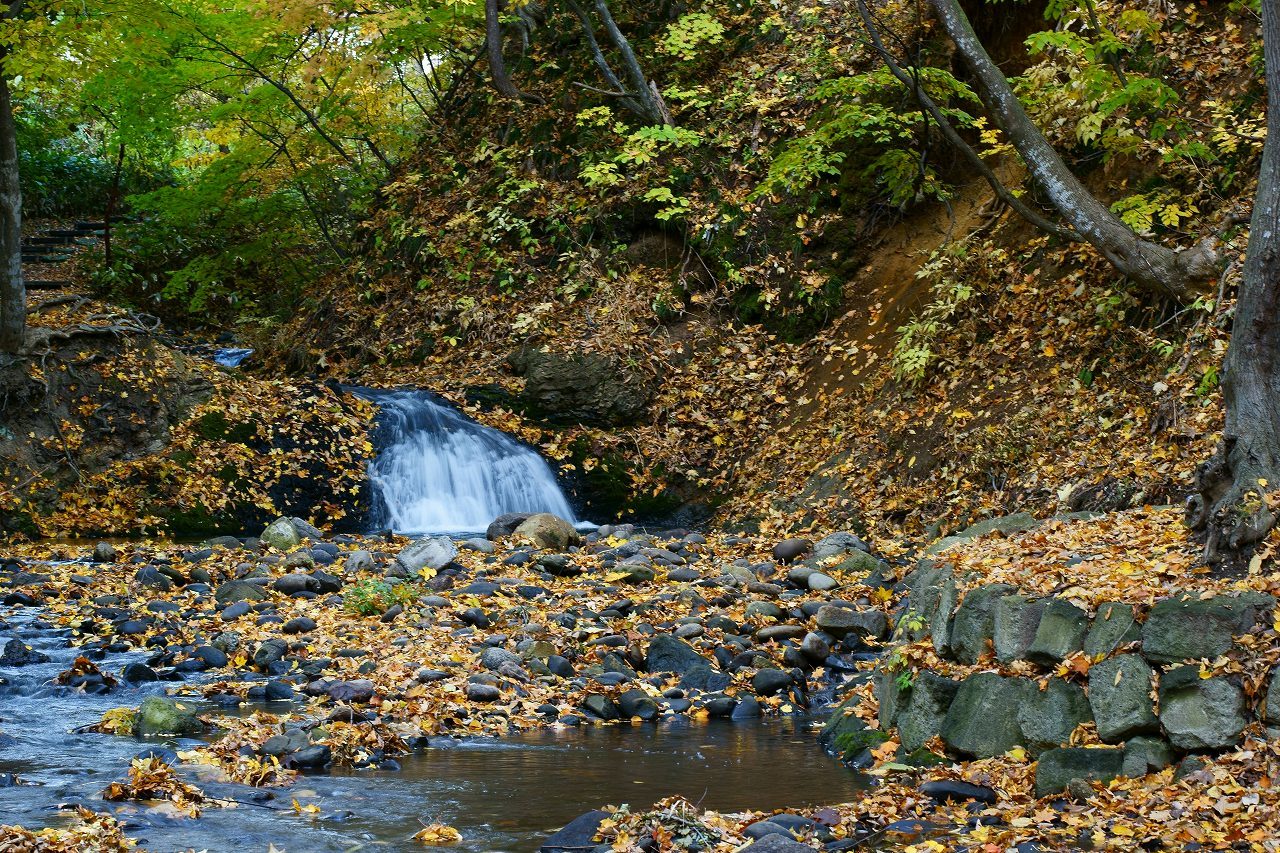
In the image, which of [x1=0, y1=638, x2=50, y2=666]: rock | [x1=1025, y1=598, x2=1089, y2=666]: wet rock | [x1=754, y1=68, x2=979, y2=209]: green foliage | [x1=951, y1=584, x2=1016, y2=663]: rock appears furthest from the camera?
[x1=754, y1=68, x2=979, y2=209]: green foliage

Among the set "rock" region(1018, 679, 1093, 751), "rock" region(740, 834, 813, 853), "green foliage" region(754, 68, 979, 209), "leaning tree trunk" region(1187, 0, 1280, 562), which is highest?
"green foliage" region(754, 68, 979, 209)

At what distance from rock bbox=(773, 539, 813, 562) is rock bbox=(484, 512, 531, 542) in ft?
9.24

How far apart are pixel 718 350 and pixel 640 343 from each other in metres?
1.03

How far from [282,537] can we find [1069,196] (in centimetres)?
811

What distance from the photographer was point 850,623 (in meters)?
8.02

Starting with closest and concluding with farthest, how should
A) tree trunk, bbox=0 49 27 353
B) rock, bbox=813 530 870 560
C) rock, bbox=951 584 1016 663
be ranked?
rock, bbox=951 584 1016 663 → rock, bbox=813 530 870 560 → tree trunk, bbox=0 49 27 353

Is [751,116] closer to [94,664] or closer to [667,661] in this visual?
[667,661]

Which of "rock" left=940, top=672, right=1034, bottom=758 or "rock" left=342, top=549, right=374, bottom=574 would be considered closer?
"rock" left=940, top=672, right=1034, bottom=758

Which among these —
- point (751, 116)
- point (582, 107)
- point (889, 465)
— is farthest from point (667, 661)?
point (582, 107)

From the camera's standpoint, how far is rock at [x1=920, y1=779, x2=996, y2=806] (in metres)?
4.84

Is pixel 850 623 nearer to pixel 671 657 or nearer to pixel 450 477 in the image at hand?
pixel 671 657

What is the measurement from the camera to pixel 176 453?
12859mm

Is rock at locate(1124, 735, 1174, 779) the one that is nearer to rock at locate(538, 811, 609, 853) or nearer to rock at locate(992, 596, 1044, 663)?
rock at locate(992, 596, 1044, 663)

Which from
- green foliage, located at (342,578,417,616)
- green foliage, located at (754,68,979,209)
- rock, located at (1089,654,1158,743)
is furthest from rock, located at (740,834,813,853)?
green foliage, located at (754,68,979,209)
